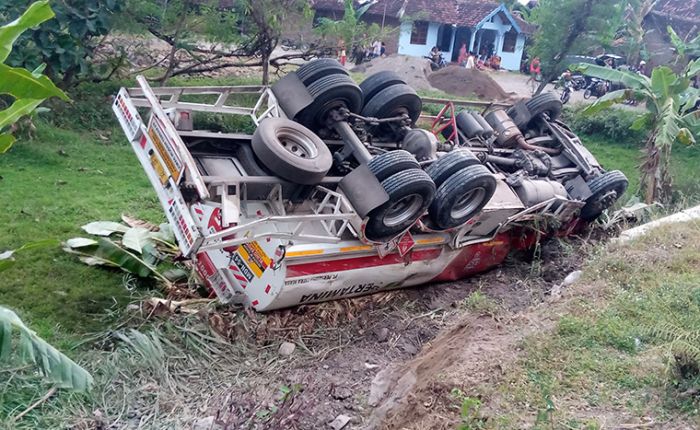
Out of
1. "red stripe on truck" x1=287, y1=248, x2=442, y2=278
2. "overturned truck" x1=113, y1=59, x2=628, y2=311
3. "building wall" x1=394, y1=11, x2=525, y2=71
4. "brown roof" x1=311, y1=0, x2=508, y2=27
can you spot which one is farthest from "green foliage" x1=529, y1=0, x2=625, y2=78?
"building wall" x1=394, y1=11, x2=525, y2=71

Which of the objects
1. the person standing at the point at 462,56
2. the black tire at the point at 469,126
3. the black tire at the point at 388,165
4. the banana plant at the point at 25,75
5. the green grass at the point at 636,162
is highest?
the banana plant at the point at 25,75

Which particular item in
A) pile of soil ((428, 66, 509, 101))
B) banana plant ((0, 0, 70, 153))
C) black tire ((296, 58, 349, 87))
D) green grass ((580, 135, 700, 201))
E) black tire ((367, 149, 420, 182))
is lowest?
pile of soil ((428, 66, 509, 101))

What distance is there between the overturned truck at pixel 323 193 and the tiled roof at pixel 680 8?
30686 millimetres

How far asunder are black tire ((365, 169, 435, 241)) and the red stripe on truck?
0.31 meters

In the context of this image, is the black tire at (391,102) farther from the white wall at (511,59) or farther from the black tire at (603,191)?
the white wall at (511,59)

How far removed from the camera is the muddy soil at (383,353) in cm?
441

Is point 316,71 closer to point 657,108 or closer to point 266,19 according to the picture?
point 266,19

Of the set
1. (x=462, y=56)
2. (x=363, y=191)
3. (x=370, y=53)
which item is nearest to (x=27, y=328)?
(x=363, y=191)

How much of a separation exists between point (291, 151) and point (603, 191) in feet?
14.6

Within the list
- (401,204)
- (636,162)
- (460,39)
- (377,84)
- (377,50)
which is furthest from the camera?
(460,39)

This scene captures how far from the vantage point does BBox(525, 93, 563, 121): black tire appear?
927 cm

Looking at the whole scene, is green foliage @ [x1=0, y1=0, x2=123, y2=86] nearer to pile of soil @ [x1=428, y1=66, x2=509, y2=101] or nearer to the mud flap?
the mud flap

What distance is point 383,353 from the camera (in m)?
6.02

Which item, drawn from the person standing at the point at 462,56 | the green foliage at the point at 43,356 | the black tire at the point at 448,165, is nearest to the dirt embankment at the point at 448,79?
the person standing at the point at 462,56
